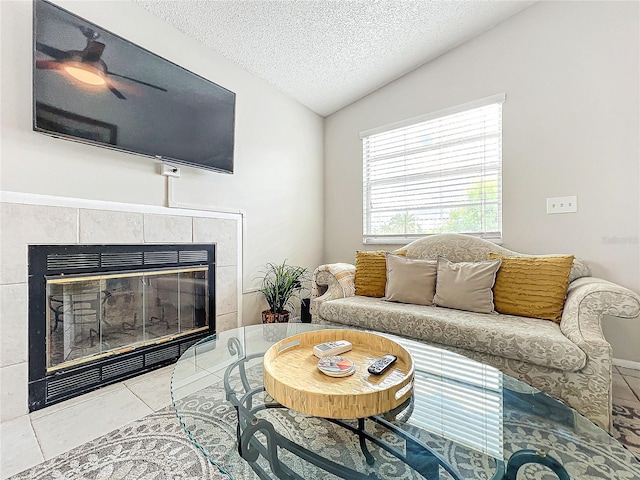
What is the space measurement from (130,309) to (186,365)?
1021 mm

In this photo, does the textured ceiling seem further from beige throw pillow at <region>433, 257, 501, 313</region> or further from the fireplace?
beige throw pillow at <region>433, 257, 501, 313</region>

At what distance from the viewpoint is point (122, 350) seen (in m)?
1.97

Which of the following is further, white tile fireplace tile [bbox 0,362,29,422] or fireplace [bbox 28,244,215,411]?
fireplace [bbox 28,244,215,411]

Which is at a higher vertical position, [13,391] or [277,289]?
[277,289]

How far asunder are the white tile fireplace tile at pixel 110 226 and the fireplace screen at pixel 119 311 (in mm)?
231

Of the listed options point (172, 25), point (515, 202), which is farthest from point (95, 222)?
point (515, 202)

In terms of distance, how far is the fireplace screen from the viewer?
1.74 metres

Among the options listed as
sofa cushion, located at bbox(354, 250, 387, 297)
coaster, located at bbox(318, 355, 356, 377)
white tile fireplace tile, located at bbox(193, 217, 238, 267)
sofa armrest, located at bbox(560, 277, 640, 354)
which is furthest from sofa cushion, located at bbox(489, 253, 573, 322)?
white tile fireplace tile, located at bbox(193, 217, 238, 267)

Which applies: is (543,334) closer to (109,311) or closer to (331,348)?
(331,348)

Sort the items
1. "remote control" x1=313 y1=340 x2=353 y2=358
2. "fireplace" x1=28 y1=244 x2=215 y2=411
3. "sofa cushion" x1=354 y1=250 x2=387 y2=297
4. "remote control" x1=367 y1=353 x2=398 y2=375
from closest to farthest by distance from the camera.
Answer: "remote control" x1=367 y1=353 x2=398 y2=375 < "remote control" x1=313 y1=340 x2=353 y2=358 < "fireplace" x1=28 y1=244 x2=215 y2=411 < "sofa cushion" x1=354 y1=250 x2=387 y2=297

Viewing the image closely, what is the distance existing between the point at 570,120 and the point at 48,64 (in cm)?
336

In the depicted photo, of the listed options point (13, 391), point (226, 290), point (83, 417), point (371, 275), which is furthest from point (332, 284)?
point (13, 391)

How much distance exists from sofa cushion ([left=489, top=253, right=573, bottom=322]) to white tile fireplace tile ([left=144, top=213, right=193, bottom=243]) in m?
2.26

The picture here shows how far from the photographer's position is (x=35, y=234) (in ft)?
5.32
